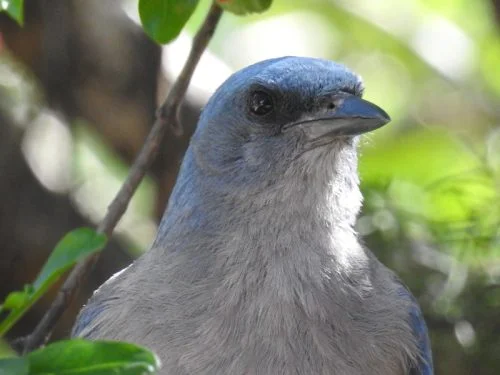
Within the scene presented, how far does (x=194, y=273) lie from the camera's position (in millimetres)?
4270

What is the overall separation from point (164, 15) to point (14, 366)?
1375 mm

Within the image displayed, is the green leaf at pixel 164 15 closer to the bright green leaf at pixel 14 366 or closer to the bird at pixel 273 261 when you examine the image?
the bird at pixel 273 261

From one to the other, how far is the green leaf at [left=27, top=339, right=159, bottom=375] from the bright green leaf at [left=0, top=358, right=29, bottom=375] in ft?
0.21

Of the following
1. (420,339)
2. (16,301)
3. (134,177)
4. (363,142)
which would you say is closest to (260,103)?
(134,177)

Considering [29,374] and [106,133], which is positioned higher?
[106,133]

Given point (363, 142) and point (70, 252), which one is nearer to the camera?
point (70, 252)

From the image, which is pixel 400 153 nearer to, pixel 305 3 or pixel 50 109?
pixel 305 3

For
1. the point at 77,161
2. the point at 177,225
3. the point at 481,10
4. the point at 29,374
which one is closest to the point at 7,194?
the point at 77,161

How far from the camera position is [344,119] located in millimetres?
4246

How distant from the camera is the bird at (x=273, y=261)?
4062mm

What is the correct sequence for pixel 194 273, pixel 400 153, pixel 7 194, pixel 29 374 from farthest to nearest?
pixel 400 153
pixel 7 194
pixel 194 273
pixel 29 374

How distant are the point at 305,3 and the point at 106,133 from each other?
185cm

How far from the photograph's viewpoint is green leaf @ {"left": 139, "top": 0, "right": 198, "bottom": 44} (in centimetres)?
361

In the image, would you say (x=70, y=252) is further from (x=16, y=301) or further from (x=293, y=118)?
(x=293, y=118)
